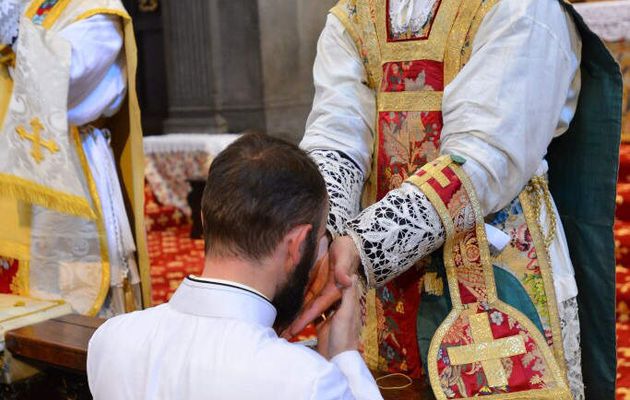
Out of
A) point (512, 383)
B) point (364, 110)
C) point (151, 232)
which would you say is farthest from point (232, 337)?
point (151, 232)

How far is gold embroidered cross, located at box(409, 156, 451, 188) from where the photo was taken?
196cm

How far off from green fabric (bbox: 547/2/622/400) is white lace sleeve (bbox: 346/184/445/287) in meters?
0.49

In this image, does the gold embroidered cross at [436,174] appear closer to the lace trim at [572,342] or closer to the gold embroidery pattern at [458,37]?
the gold embroidery pattern at [458,37]

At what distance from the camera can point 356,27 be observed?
2.31 metres

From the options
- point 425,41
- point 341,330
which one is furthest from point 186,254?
point 341,330

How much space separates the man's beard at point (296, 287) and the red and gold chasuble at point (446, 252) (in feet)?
1.54

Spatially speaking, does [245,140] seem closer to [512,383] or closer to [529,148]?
[529,148]

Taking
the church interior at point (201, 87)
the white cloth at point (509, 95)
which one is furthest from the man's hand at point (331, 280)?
the church interior at point (201, 87)

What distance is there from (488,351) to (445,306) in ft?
0.62

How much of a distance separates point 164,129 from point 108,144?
4.85 m

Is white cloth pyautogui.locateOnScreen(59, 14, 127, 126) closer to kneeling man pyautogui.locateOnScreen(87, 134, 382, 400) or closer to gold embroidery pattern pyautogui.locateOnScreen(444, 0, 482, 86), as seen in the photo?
gold embroidery pattern pyautogui.locateOnScreen(444, 0, 482, 86)

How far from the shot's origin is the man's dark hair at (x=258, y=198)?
149 centimetres

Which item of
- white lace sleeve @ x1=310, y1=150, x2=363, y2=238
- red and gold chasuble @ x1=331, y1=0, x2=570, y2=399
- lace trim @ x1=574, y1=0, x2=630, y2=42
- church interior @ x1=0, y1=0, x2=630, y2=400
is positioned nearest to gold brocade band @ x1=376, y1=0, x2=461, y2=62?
red and gold chasuble @ x1=331, y1=0, x2=570, y2=399

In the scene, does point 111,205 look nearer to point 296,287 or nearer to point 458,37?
point 458,37
